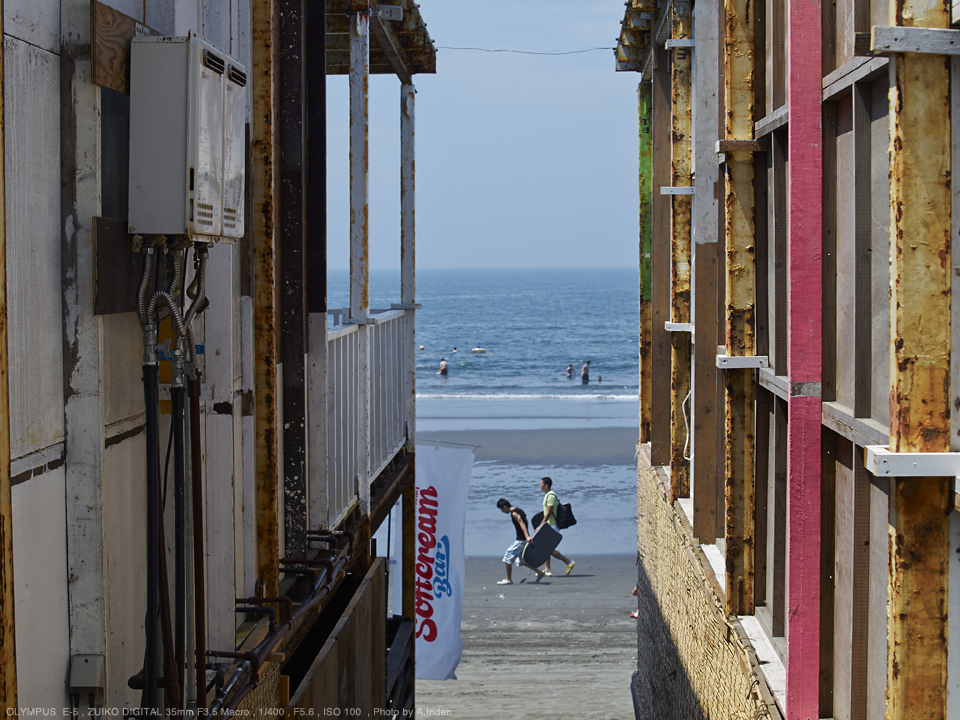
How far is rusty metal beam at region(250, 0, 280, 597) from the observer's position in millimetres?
3855

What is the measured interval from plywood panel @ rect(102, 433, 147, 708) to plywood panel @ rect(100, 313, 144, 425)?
0.10 meters

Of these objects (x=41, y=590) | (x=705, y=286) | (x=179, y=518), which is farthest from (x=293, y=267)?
(x=705, y=286)

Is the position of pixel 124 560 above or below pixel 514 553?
above

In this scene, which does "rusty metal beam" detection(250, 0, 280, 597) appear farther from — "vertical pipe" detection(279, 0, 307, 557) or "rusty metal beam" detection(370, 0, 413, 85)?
"rusty metal beam" detection(370, 0, 413, 85)

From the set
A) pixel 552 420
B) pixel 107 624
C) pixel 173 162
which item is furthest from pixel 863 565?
pixel 552 420

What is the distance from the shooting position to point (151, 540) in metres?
2.64

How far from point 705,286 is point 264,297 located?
2.86 m

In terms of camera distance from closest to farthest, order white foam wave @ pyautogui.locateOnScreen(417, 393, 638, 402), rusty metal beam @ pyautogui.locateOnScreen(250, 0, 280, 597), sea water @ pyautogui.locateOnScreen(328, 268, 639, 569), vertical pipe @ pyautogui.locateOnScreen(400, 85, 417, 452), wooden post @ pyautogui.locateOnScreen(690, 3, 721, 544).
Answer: rusty metal beam @ pyautogui.locateOnScreen(250, 0, 280, 597) → wooden post @ pyautogui.locateOnScreen(690, 3, 721, 544) → vertical pipe @ pyautogui.locateOnScreen(400, 85, 417, 452) → sea water @ pyautogui.locateOnScreen(328, 268, 639, 569) → white foam wave @ pyautogui.locateOnScreen(417, 393, 638, 402)

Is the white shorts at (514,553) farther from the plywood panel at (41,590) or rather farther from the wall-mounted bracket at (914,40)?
the wall-mounted bracket at (914,40)

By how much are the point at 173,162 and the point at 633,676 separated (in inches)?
322

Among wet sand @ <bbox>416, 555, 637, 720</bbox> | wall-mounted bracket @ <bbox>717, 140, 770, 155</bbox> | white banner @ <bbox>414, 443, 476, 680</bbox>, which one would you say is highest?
wall-mounted bracket @ <bbox>717, 140, 770, 155</bbox>

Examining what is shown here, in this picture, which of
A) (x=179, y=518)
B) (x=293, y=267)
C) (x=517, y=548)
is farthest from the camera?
(x=517, y=548)

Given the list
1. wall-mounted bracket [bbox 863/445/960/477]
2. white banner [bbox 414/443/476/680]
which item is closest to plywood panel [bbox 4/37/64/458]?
wall-mounted bracket [bbox 863/445/960/477]

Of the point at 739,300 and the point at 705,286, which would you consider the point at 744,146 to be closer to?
the point at 739,300
